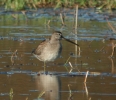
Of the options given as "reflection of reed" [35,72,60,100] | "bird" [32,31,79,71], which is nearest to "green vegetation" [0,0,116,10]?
"bird" [32,31,79,71]

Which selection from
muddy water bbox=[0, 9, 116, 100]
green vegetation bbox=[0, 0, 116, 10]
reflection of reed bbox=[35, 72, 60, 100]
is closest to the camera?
reflection of reed bbox=[35, 72, 60, 100]

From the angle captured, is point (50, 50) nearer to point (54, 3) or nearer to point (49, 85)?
point (49, 85)

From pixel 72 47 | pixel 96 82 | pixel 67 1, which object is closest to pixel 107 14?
pixel 67 1

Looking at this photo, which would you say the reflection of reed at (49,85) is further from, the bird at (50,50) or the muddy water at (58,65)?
the bird at (50,50)

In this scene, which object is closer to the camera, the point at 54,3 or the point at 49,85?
the point at 49,85

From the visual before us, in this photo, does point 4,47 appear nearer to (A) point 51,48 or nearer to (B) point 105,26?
(A) point 51,48

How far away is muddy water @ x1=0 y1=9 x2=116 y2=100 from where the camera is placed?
8719mm

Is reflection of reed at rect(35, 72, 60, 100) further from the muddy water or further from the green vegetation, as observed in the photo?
the green vegetation

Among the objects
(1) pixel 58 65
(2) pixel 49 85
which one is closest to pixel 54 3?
(1) pixel 58 65

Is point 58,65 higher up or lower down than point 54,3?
lower down

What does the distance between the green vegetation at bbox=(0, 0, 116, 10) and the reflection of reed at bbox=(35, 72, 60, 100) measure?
1115 centimetres

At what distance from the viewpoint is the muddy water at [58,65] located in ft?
28.6

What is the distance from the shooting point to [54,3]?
875 inches

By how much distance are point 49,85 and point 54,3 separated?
13.2 m
